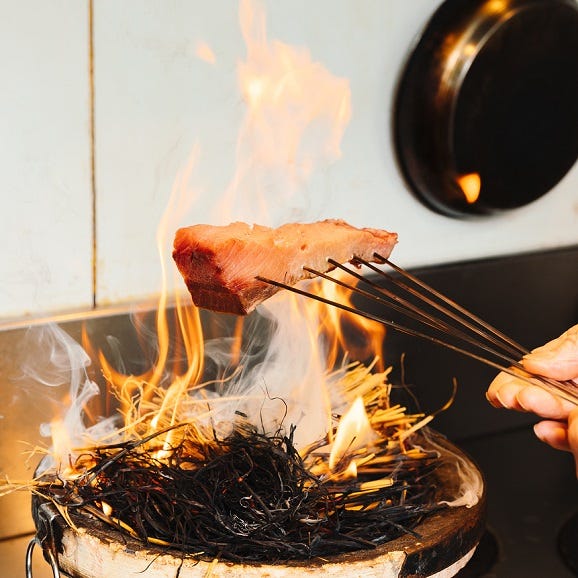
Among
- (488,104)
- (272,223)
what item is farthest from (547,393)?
(488,104)

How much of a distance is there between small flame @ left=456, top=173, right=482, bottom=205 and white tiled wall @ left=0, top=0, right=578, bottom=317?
0.25 metres

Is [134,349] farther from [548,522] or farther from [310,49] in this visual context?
[548,522]

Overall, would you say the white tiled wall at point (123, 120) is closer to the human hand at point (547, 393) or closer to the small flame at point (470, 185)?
the small flame at point (470, 185)

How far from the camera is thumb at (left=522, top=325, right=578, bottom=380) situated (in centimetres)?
126

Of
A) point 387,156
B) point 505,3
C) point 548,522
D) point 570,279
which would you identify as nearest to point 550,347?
point 548,522

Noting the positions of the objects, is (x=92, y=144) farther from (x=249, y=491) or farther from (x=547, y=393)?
(x=547, y=393)

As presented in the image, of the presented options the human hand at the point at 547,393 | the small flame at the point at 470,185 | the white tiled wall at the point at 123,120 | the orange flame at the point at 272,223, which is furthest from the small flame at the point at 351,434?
the small flame at the point at 470,185

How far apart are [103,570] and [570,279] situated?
152 centimetres

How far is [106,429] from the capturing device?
4.94 feet

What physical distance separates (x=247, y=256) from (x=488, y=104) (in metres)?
0.97

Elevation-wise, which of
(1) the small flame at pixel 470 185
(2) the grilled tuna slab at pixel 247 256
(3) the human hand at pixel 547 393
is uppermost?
(2) the grilled tuna slab at pixel 247 256

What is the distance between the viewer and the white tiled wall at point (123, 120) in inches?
56.2

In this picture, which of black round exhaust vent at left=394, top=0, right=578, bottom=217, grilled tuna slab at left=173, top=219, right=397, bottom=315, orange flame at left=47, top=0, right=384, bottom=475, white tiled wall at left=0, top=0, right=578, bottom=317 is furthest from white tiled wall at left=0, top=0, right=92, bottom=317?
black round exhaust vent at left=394, top=0, right=578, bottom=217

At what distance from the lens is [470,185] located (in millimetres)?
1891
